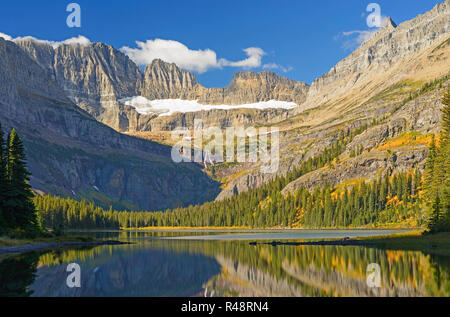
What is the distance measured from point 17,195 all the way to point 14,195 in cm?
236

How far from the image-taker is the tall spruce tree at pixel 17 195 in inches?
3543

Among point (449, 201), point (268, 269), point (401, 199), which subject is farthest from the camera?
point (401, 199)

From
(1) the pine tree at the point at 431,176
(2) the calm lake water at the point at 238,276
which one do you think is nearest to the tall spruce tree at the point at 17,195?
(2) the calm lake water at the point at 238,276

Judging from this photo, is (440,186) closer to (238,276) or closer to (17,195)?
(238,276)

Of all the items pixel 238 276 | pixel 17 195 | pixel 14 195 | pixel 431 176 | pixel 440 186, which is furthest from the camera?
pixel 431 176

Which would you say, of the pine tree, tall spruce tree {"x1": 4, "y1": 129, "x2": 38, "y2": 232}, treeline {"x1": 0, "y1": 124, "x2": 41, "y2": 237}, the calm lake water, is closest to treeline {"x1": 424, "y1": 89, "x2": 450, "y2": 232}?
the pine tree

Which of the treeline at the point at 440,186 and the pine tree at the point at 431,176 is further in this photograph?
the pine tree at the point at 431,176

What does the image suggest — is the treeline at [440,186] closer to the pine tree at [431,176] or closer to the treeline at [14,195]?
the pine tree at [431,176]

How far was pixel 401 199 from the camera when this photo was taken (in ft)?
652

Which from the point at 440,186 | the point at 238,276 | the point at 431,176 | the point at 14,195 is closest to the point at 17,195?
the point at 14,195

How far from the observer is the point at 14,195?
89.3 metres

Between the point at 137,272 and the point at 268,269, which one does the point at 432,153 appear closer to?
the point at 268,269

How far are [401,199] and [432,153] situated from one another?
97.2 m
